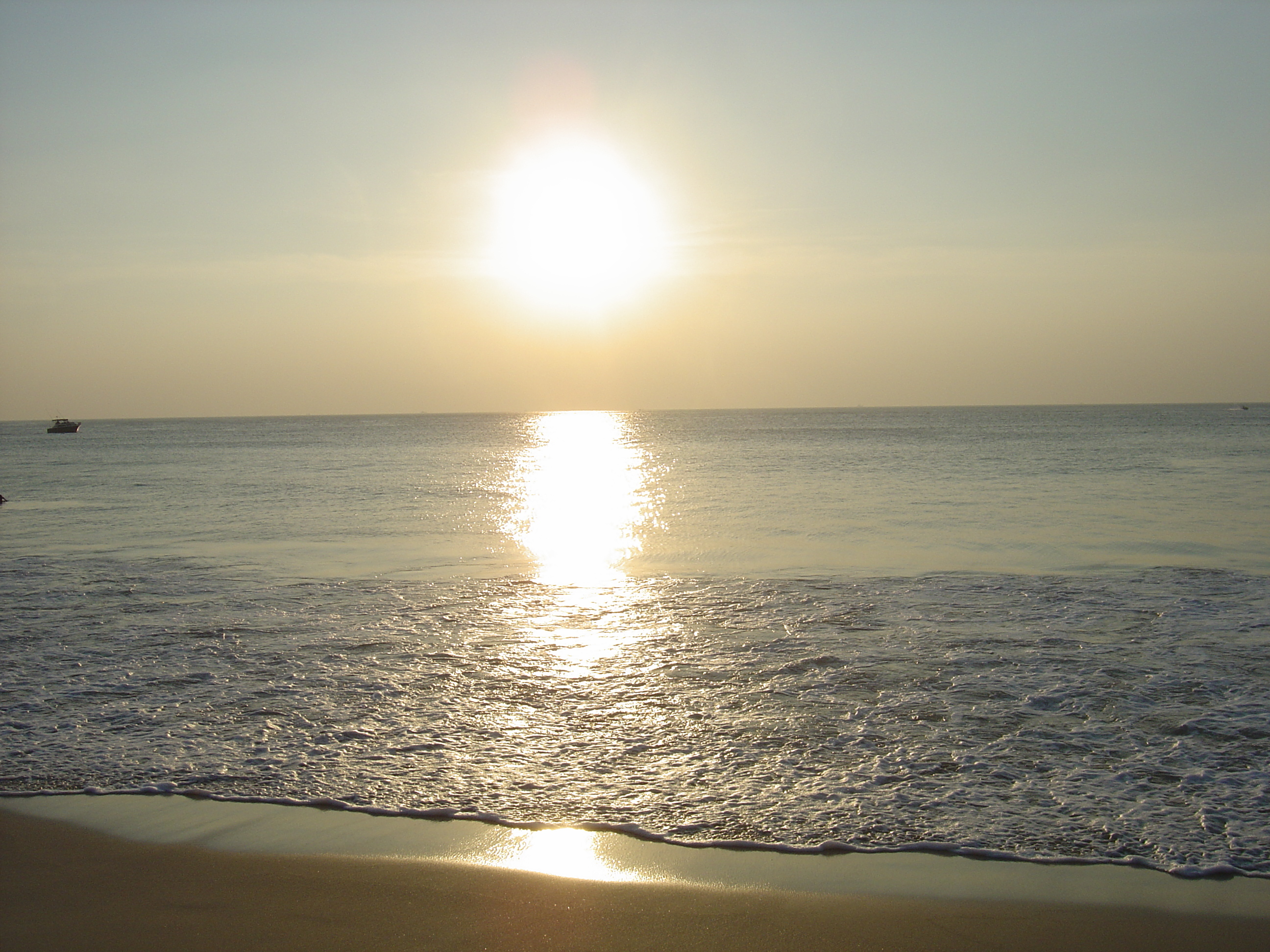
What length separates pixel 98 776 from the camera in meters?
6.59

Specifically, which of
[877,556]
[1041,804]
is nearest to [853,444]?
[877,556]

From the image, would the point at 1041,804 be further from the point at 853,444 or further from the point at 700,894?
the point at 853,444

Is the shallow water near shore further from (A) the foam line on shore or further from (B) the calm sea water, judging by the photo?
(B) the calm sea water

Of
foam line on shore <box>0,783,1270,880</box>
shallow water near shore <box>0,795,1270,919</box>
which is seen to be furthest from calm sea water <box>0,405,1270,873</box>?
shallow water near shore <box>0,795,1270,919</box>

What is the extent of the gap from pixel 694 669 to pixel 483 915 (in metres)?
4.82

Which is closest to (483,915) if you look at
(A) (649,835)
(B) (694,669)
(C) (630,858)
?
(C) (630,858)

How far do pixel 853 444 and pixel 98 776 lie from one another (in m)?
73.5

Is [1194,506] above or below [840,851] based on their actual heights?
above

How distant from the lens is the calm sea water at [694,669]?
242 inches

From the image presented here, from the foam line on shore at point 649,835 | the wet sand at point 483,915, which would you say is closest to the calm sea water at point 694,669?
the foam line on shore at point 649,835

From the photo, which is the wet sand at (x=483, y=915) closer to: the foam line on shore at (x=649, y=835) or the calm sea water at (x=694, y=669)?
the foam line on shore at (x=649, y=835)

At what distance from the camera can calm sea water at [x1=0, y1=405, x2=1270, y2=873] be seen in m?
6.14

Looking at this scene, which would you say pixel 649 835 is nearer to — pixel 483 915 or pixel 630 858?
pixel 630 858

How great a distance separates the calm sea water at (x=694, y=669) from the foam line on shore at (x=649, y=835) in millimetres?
73
